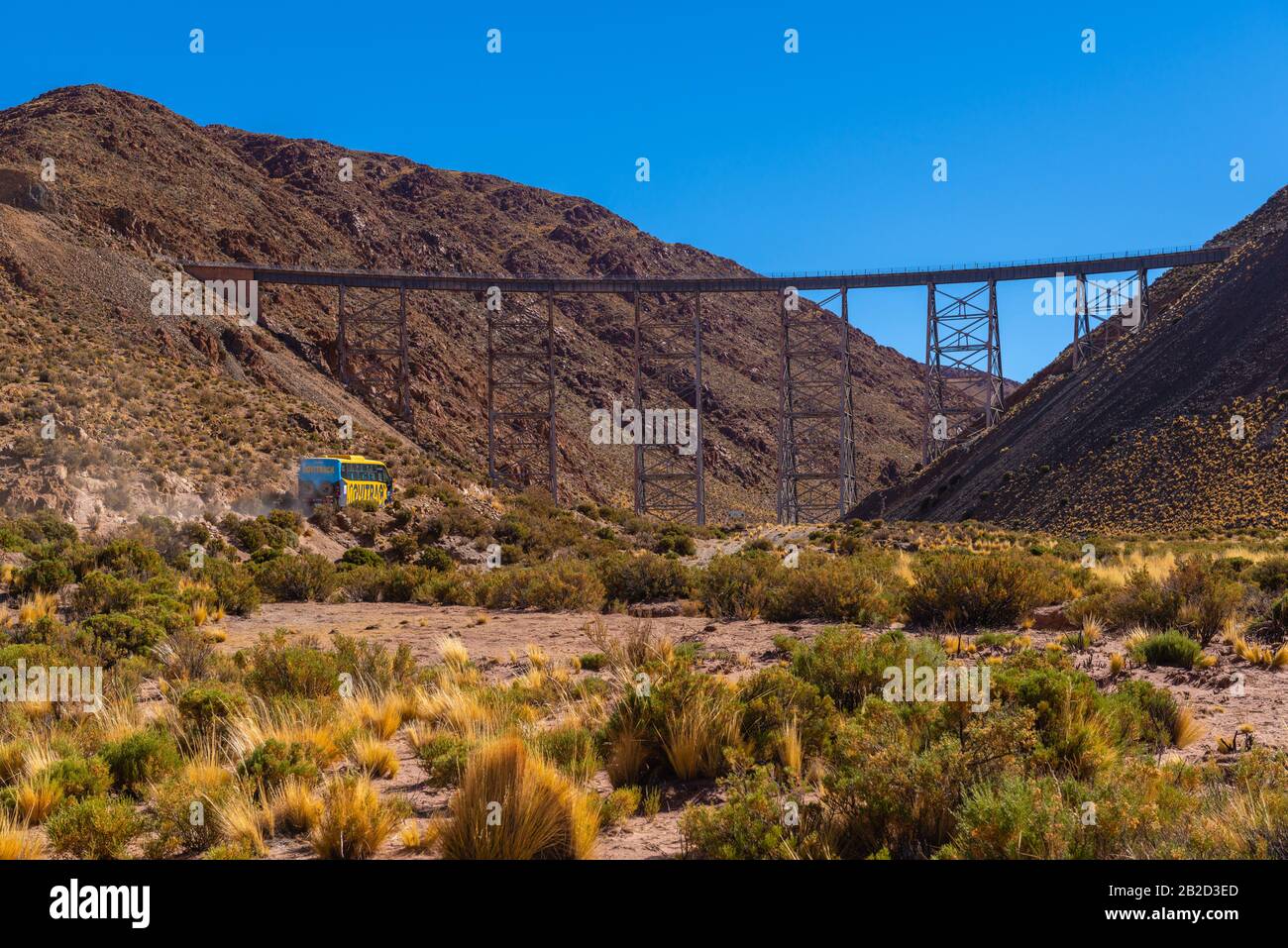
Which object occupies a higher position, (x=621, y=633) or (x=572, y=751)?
(x=572, y=751)

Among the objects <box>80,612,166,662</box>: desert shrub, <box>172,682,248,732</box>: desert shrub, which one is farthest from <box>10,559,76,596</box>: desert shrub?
<box>172,682,248,732</box>: desert shrub

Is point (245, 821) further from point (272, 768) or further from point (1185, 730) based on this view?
point (1185, 730)

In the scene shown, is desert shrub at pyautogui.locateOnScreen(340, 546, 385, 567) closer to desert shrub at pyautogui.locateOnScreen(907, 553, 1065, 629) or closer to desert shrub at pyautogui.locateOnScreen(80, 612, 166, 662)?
desert shrub at pyautogui.locateOnScreen(80, 612, 166, 662)

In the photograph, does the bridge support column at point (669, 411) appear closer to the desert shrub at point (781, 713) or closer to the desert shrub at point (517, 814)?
the desert shrub at point (781, 713)

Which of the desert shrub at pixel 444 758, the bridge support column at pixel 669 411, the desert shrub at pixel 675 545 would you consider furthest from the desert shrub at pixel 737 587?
the bridge support column at pixel 669 411

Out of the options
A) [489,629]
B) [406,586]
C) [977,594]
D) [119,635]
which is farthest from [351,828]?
[406,586]

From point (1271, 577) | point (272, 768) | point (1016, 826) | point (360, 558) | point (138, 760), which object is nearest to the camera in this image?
point (1016, 826)
